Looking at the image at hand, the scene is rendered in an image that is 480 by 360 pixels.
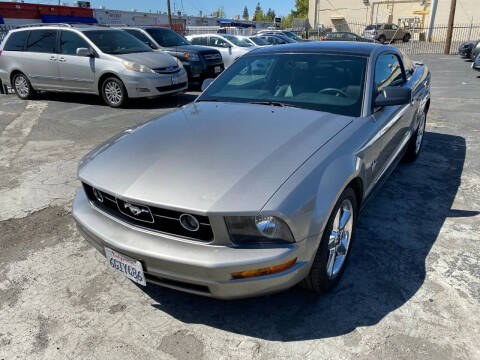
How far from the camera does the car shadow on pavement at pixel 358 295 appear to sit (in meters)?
2.35

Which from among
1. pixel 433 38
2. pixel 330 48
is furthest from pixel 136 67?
pixel 433 38

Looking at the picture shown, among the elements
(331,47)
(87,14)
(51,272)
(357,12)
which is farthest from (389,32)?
(51,272)

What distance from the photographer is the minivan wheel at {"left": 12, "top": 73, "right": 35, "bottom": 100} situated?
9531mm

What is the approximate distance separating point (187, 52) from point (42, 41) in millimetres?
3629

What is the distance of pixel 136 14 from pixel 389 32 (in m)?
33.1

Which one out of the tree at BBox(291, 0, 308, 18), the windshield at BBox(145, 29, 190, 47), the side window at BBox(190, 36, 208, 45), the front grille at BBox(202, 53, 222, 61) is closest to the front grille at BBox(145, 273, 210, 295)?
the front grille at BBox(202, 53, 222, 61)

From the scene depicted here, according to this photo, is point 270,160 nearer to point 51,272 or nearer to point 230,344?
point 230,344

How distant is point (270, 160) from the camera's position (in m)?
2.26

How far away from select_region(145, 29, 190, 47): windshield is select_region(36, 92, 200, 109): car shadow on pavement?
2364 mm

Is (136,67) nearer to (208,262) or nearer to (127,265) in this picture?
(127,265)

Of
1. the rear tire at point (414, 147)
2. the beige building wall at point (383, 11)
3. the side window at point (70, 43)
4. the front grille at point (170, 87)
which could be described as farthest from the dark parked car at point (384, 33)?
the rear tire at point (414, 147)

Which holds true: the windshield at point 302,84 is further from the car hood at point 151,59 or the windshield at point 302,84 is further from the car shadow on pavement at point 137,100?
the car hood at point 151,59

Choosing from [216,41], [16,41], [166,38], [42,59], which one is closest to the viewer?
[42,59]

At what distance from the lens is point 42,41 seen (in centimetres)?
897
